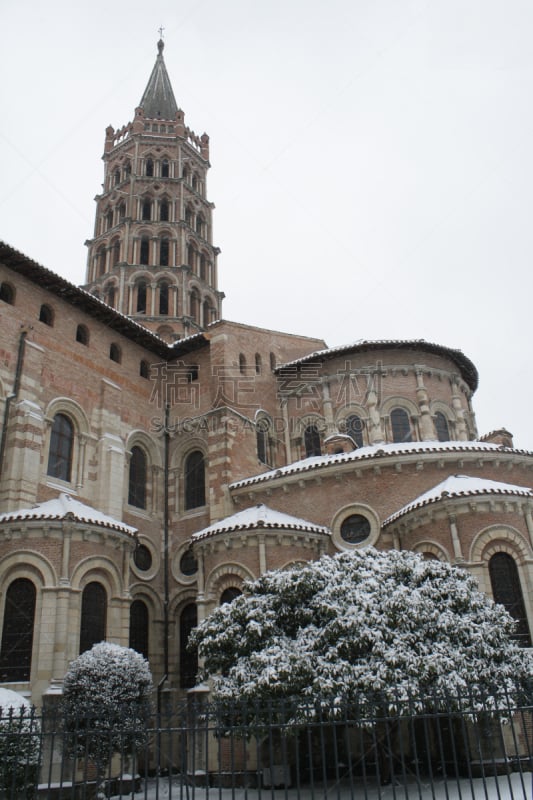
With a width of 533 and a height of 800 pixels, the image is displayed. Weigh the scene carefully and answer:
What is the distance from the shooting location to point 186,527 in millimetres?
26219

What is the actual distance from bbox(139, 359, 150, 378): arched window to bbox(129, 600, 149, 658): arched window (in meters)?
10.0

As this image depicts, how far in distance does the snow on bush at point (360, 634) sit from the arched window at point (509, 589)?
136 cm

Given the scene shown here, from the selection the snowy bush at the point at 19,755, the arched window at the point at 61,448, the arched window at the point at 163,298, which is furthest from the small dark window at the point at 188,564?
the arched window at the point at 163,298

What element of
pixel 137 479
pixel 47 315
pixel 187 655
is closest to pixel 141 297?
pixel 47 315

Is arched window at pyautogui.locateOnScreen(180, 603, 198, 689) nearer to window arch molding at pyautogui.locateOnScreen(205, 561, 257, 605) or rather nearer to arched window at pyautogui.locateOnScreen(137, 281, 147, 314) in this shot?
window arch molding at pyautogui.locateOnScreen(205, 561, 257, 605)

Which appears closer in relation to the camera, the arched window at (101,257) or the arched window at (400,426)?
the arched window at (400,426)

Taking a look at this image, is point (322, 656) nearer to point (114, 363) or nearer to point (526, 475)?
point (526, 475)

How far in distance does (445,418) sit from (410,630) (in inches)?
588

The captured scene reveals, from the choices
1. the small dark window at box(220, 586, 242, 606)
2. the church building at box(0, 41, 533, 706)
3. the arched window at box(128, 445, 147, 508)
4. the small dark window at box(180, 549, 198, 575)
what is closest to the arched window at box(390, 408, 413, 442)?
the church building at box(0, 41, 533, 706)

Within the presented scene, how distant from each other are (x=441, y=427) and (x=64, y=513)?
53.7 feet

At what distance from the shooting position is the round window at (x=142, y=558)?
24594 millimetres

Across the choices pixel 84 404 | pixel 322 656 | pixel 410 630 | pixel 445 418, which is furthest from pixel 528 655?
pixel 84 404

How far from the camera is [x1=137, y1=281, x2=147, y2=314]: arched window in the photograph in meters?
40.6

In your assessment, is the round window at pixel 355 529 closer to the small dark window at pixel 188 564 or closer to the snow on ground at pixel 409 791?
the small dark window at pixel 188 564
